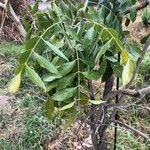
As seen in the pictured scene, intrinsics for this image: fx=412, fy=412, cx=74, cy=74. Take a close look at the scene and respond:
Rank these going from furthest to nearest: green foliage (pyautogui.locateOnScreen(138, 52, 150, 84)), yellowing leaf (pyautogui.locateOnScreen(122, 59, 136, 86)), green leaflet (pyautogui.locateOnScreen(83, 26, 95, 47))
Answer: green foliage (pyautogui.locateOnScreen(138, 52, 150, 84)), green leaflet (pyautogui.locateOnScreen(83, 26, 95, 47)), yellowing leaf (pyautogui.locateOnScreen(122, 59, 136, 86))

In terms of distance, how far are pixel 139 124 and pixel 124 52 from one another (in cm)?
194

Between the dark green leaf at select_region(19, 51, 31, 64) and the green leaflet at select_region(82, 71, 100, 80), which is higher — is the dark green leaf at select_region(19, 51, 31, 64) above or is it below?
above

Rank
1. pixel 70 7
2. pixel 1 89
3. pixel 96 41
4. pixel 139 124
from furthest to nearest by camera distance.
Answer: pixel 1 89, pixel 139 124, pixel 70 7, pixel 96 41

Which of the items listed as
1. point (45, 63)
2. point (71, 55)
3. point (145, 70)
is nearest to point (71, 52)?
point (71, 55)

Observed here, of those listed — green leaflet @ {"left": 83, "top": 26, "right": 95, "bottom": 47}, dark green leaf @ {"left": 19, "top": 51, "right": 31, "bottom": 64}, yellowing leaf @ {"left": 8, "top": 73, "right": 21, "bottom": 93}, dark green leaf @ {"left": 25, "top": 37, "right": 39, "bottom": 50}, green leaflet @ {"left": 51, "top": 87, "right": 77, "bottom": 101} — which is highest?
dark green leaf @ {"left": 25, "top": 37, "right": 39, "bottom": 50}

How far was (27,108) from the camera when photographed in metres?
2.87

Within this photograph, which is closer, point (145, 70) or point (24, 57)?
point (24, 57)

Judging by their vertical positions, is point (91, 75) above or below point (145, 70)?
above

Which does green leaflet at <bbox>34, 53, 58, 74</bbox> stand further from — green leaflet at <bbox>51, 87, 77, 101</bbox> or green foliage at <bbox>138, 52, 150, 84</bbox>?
green foliage at <bbox>138, 52, 150, 84</bbox>

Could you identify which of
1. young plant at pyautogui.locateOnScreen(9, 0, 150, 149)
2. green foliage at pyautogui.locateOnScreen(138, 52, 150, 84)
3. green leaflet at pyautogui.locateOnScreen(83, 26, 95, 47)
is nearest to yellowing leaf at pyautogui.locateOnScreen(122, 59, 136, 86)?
young plant at pyautogui.locateOnScreen(9, 0, 150, 149)

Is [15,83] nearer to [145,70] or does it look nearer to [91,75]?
[91,75]

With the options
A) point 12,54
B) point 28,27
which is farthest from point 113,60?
point 12,54

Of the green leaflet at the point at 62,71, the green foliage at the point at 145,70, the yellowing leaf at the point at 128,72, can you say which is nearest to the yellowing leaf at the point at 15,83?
the green leaflet at the point at 62,71

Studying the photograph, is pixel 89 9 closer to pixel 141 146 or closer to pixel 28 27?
pixel 28 27
